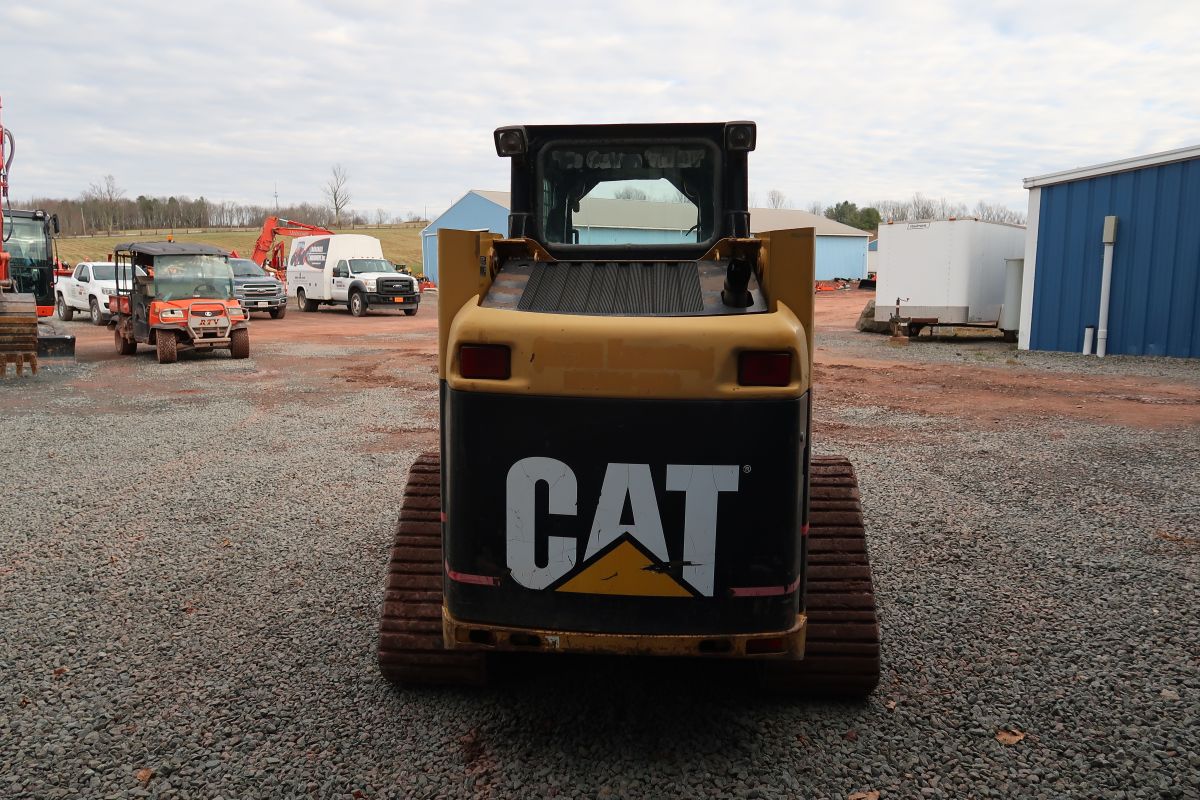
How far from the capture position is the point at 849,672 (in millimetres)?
3652

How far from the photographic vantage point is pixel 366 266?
103 feet

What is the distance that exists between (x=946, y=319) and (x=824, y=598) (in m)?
18.7

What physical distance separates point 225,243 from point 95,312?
142 feet

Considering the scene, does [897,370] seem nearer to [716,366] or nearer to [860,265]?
[716,366]

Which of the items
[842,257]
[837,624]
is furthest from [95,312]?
[842,257]

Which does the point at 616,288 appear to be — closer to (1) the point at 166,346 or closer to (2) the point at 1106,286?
(1) the point at 166,346

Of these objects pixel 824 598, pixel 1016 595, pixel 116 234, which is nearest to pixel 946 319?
pixel 1016 595

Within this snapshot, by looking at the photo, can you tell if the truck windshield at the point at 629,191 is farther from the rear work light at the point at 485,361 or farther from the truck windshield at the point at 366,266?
the truck windshield at the point at 366,266

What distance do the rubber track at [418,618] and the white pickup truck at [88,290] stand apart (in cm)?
2482

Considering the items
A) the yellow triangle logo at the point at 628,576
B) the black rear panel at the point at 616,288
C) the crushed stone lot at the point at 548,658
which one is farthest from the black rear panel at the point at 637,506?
the crushed stone lot at the point at 548,658

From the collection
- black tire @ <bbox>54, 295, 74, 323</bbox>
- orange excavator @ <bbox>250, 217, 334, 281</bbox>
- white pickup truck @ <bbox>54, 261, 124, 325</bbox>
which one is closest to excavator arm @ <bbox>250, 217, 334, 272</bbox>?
orange excavator @ <bbox>250, 217, 334, 281</bbox>

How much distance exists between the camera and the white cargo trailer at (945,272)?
802 inches

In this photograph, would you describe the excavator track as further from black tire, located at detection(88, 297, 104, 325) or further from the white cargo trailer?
black tire, located at detection(88, 297, 104, 325)

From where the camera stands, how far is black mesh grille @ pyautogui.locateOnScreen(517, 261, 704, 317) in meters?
3.10
